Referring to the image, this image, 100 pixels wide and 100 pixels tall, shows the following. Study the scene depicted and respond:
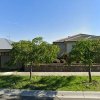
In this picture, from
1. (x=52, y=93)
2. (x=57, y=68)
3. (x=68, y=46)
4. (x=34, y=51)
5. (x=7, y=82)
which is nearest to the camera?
(x=52, y=93)

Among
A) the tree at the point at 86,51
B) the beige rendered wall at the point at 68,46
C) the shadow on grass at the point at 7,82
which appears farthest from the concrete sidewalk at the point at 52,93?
the beige rendered wall at the point at 68,46

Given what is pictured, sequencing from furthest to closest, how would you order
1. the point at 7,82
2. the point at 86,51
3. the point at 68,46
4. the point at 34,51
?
the point at 68,46 → the point at 7,82 → the point at 34,51 → the point at 86,51

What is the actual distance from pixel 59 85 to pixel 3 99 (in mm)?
2993

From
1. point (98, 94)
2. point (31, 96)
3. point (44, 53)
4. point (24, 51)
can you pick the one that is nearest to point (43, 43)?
point (44, 53)


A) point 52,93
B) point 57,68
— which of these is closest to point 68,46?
point 57,68

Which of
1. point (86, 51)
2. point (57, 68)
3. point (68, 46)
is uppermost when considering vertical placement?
point (68, 46)

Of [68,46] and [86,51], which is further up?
[68,46]

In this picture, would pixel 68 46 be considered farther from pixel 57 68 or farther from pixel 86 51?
pixel 86 51

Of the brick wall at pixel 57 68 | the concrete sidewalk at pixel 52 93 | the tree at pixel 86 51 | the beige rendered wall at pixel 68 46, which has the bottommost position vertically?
the concrete sidewalk at pixel 52 93

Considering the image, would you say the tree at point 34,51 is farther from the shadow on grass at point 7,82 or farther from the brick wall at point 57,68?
the brick wall at point 57,68

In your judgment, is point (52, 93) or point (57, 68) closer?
point (52, 93)

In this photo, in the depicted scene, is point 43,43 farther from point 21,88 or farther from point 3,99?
point 3,99

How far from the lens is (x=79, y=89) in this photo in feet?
17.9

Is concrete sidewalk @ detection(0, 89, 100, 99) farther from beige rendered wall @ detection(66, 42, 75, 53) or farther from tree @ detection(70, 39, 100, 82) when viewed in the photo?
beige rendered wall @ detection(66, 42, 75, 53)
